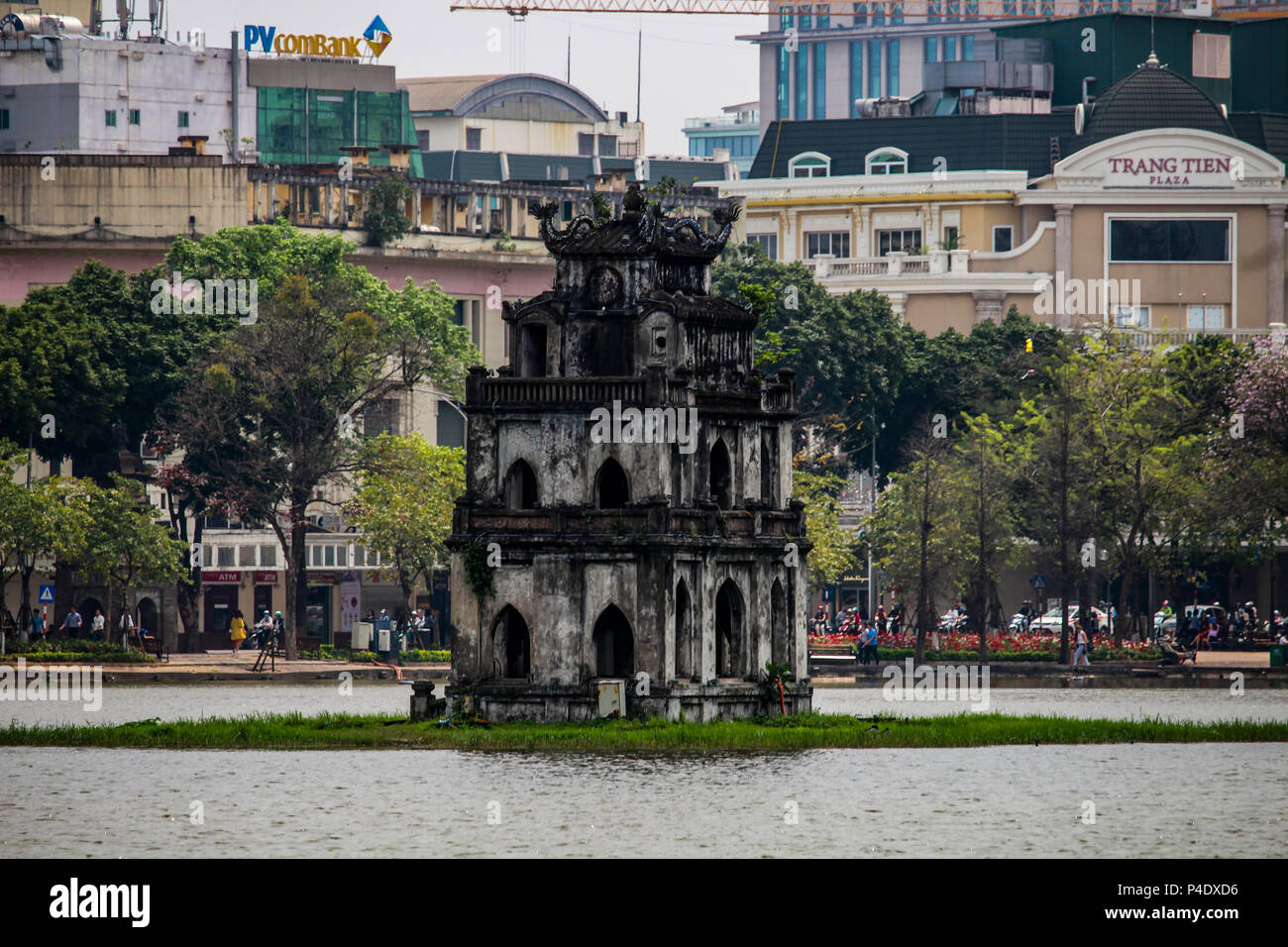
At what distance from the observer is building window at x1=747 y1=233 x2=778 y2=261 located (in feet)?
509

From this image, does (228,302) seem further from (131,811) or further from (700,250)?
(131,811)

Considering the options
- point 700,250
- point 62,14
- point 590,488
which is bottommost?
point 590,488

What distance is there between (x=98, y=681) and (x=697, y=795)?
1586 inches

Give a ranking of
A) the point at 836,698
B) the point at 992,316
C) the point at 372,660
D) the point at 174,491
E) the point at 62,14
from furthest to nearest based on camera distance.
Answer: the point at 62,14 → the point at 992,316 → the point at 174,491 → the point at 372,660 → the point at 836,698

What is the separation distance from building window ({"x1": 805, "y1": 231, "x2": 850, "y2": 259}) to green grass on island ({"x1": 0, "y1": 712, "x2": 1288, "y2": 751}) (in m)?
80.2

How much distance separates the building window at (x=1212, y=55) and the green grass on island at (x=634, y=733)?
101m

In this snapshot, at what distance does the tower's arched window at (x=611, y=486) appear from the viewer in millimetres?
71375

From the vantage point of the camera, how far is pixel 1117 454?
113 meters

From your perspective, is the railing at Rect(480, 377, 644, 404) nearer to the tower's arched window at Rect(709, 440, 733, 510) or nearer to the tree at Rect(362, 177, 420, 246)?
the tower's arched window at Rect(709, 440, 733, 510)

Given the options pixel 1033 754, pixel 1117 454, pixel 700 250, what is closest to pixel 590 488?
pixel 700 250

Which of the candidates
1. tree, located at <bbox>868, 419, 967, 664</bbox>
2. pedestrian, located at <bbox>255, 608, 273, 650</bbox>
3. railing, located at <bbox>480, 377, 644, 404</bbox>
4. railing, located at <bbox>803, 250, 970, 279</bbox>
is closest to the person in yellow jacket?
pedestrian, located at <bbox>255, 608, 273, 650</bbox>

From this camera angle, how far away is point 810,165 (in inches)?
6280

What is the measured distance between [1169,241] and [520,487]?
81819mm
